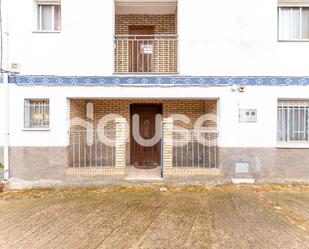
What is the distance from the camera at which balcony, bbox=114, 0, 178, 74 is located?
28.3 feet

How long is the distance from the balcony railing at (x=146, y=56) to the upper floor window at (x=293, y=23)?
11.4 ft

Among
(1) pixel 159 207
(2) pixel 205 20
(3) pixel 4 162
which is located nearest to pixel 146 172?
(1) pixel 159 207

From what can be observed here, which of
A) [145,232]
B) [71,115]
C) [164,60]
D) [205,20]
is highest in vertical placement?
[205,20]

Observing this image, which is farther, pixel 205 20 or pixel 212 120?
pixel 212 120

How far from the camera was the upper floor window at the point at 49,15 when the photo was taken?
7.35 m

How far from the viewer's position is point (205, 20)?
718cm

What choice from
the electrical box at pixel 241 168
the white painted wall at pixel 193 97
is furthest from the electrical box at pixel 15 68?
the electrical box at pixel 241 168

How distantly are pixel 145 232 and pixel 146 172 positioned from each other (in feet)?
12.4

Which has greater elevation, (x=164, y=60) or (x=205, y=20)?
(x=205, y=20)

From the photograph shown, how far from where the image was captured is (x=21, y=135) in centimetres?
702

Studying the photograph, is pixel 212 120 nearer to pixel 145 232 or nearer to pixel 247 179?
pixel 247 179

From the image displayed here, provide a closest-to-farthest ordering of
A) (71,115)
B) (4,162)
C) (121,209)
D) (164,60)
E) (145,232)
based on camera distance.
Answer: (145,232)
(121,209)
(4,162)
(71,115)
(164,60)

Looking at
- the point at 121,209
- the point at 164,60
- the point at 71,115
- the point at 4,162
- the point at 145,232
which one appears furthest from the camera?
the point at 164,60

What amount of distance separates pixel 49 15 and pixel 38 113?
3.14 meters
